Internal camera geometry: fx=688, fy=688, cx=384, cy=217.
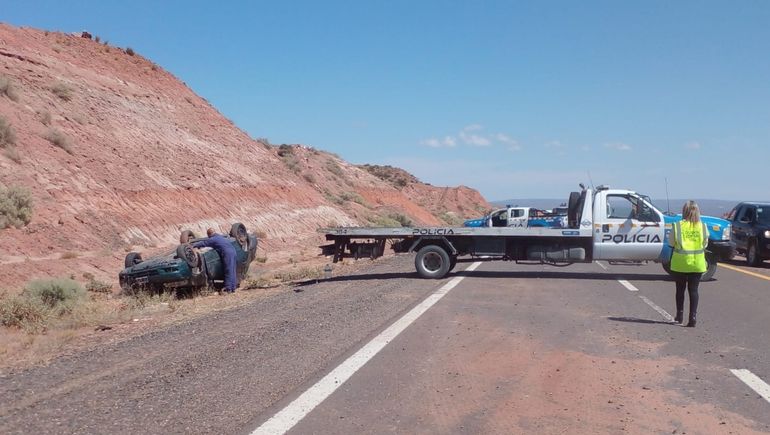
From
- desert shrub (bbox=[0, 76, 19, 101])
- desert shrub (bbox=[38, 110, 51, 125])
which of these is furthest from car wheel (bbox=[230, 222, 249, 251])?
desert shrub (bbox=[0, 76, 19, 101])

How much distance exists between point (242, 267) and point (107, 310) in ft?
13.4

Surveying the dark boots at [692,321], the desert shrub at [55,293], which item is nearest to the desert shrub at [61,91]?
the desert shrub at [55,293]

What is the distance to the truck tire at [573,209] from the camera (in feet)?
58.1

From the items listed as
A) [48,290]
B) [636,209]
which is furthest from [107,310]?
[636,209]

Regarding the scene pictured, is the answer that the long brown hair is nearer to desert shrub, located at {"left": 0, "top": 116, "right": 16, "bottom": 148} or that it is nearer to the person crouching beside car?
the person crouching beside car

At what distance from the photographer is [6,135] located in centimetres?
2352

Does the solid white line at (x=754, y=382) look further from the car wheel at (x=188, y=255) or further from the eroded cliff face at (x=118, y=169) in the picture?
the eroded cliff face at (x=118, y=169)

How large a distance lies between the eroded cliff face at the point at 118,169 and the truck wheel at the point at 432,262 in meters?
9.01

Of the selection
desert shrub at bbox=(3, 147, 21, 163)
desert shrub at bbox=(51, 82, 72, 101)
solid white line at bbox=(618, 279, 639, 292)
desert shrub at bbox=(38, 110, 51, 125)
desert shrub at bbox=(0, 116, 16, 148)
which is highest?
desert shrub at bbox=(51, 82, 72, 101)

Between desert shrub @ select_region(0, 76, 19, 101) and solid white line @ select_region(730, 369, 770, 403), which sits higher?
desert shrub @ select_region(0, 76, 19, 101)

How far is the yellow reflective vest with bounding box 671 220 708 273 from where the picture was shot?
34.7 ft

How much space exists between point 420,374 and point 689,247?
5.46m

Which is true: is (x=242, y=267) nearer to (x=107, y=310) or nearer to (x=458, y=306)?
(x=107, y=310)

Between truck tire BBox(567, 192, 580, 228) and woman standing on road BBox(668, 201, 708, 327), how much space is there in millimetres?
6738
